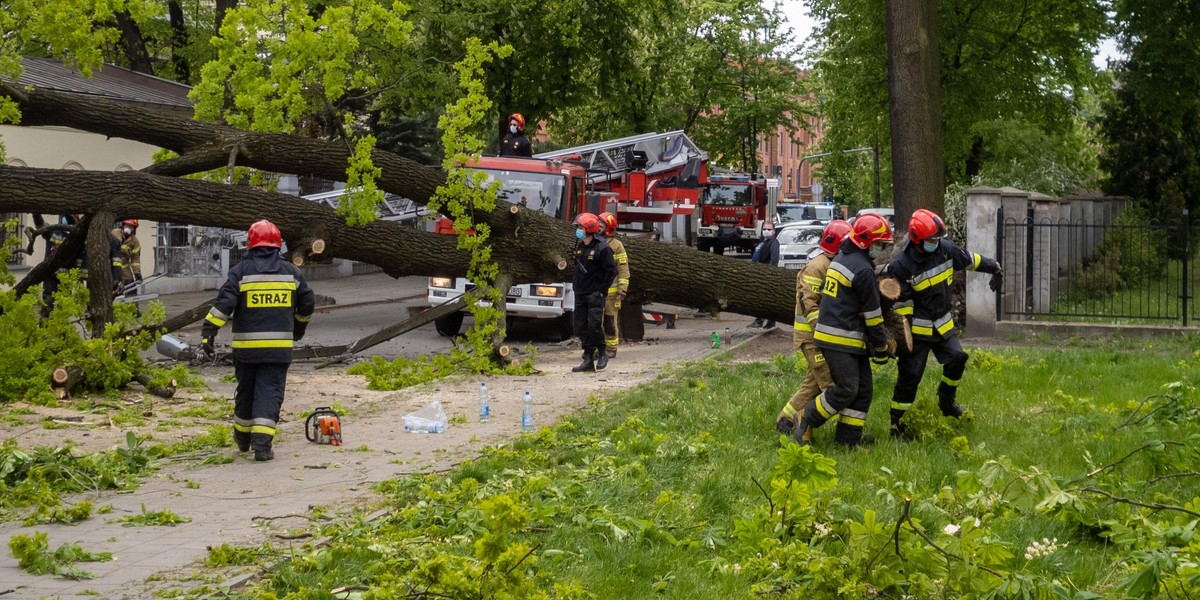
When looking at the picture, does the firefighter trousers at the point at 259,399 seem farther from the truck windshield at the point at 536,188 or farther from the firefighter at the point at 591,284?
the truck windshield at the point at 536,188

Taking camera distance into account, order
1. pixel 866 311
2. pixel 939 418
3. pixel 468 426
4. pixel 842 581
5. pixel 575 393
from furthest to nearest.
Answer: pixel 575 393 → pixel 468 426 → pixel 939 418 → pixel 866 311 → pixel 842 581

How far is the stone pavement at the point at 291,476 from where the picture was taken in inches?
236

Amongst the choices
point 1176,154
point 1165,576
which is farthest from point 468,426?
point 1176,154

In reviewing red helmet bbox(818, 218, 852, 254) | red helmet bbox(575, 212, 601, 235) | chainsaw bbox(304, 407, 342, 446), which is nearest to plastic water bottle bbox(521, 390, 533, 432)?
chainsaw bbox(304, 407, 342, 446)

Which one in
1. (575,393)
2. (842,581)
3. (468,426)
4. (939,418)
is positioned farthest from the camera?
(575,393)

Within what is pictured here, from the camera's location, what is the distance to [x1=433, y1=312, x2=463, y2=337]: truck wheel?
18953mm

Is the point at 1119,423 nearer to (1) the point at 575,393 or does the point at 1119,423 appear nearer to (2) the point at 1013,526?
(2) the point at 1013,526

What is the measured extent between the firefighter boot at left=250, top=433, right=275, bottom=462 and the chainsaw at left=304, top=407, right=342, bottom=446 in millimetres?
601

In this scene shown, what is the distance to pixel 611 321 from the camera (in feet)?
50.3

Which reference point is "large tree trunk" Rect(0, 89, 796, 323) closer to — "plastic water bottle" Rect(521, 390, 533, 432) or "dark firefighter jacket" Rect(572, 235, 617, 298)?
"dark firefighter jacket" Rect(572, 235, 617, 298)

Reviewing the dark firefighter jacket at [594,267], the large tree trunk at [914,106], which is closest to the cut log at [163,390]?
the dark firefighter jacket at [594,267]

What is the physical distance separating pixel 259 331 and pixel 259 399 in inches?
19.3

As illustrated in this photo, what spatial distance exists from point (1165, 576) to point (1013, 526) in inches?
85.6

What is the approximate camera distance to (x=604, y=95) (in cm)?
3097
